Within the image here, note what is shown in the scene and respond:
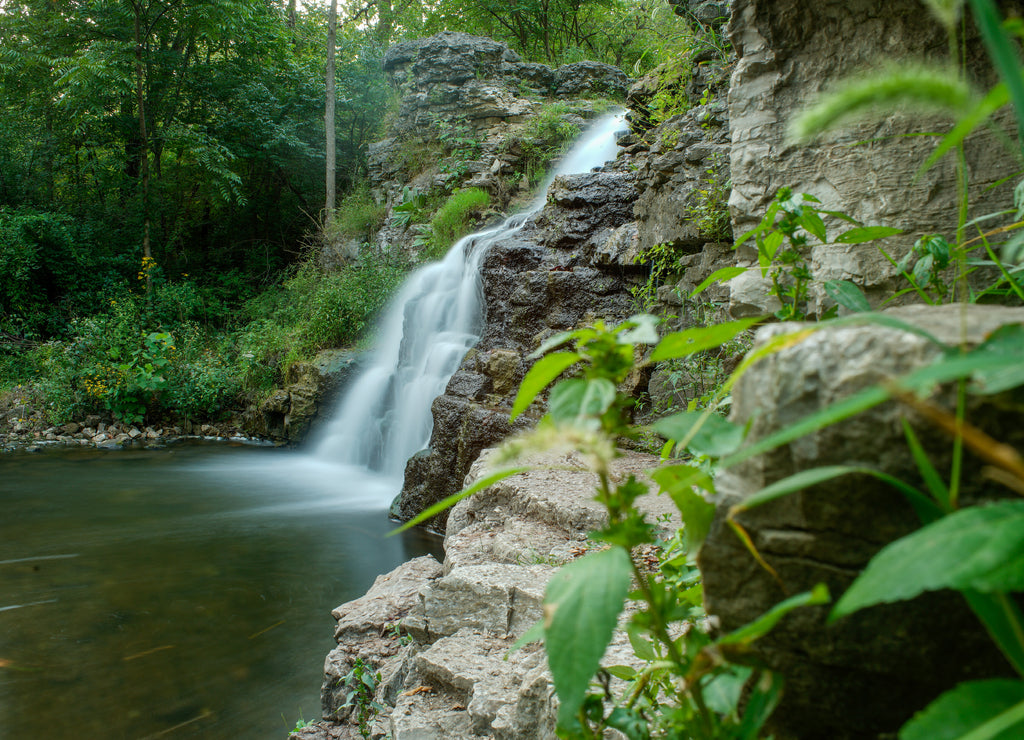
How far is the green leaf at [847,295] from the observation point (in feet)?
3.64

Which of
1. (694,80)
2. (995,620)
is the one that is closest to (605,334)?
(995,620)

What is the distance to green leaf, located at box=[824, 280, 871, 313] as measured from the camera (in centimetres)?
111

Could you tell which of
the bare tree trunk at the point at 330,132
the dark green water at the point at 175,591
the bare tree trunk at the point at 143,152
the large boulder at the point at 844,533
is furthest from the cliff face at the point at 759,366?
the bare tree trunk at the point at 143,152

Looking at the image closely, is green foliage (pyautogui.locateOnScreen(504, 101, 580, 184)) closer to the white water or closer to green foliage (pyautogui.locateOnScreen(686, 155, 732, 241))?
the white water

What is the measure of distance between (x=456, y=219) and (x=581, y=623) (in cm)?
972

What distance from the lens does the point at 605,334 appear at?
77 cm

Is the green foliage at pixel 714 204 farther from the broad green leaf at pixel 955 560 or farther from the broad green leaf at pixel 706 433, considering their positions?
the broad green leaf at pixel 955 560

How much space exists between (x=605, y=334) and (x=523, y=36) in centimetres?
1904

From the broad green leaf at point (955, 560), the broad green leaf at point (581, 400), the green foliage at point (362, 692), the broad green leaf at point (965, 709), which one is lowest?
the green foliage at point (362, 692)

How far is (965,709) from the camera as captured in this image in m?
0.44

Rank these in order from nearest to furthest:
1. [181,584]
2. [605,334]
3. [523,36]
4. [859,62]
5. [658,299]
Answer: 1. [605,334]
2. [859,62]
3. [181,584]
4. [658,299]
5. [523,36]

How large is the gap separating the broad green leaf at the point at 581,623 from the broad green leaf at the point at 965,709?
24 cm

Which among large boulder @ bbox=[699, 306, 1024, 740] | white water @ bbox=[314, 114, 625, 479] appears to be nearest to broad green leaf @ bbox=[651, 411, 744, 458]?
large boulder @ bbox=[699, 306, 1024, 740]

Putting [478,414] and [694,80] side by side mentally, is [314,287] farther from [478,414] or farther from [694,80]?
[694,80]
